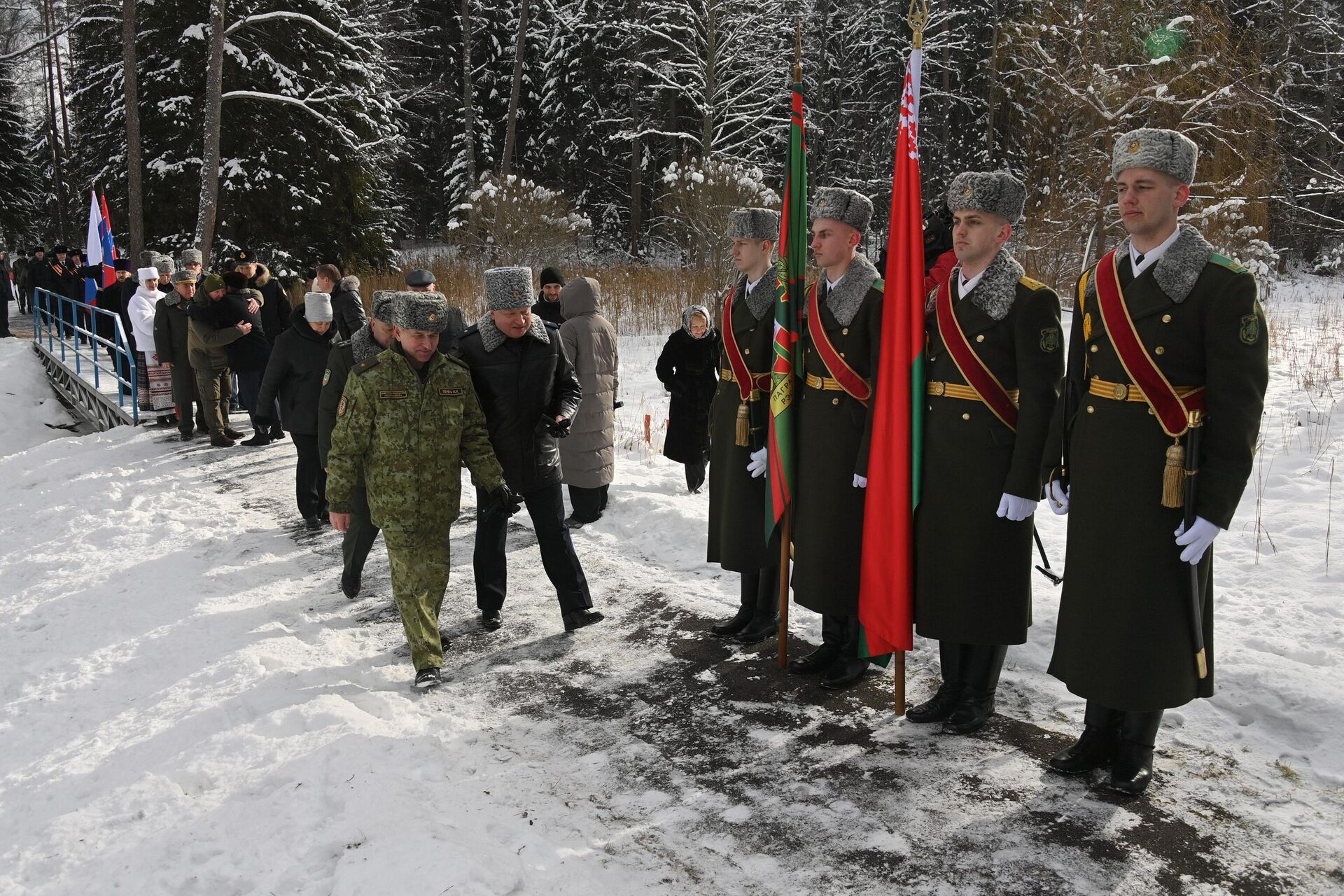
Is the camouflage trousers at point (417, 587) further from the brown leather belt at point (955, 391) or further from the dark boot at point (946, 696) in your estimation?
the brown leather belt at point (955, 391)

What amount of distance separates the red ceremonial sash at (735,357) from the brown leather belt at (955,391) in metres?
1.14

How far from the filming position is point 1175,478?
3.48 metres

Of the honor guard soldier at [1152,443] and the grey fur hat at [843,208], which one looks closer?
the honor guard soldier at [1152,443]

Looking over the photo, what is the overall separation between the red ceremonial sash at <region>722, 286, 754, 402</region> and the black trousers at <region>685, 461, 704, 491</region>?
314 centimetres

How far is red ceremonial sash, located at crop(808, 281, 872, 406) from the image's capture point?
4.64 m

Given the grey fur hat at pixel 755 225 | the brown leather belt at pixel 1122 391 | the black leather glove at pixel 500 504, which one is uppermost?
the grey fur hat at pixel 755 225

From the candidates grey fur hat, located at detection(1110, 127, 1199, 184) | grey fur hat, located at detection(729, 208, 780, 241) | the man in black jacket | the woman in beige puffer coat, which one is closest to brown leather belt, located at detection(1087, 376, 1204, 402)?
grey fur hat, located at detection(1110, 127, 1199, 184)

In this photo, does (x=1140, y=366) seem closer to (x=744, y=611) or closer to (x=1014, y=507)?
(x=1014, y=507)

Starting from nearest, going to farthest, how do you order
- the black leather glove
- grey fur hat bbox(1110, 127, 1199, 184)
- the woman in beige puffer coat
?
1. grey fur hat bbox(1110, 127, 1199, 184)
2. the black leather glove
3. the woman in beige puffer coat

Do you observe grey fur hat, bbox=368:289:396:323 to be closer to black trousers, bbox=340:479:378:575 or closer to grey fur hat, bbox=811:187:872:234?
black trousers, bbox=340:479:378:575

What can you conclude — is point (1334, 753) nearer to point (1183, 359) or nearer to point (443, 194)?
point (1183, 359)

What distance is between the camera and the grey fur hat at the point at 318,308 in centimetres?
849

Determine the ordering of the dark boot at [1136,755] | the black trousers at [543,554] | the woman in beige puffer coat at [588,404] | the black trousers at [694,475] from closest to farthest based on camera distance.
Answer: the dark boot at [1136,755] < the black trousers at [543,554] < the woman in beige puffer coat at [588,404] < the black trousers at [694,475]

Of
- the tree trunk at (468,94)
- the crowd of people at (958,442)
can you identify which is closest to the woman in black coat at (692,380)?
the crowd of people at (958,442)
